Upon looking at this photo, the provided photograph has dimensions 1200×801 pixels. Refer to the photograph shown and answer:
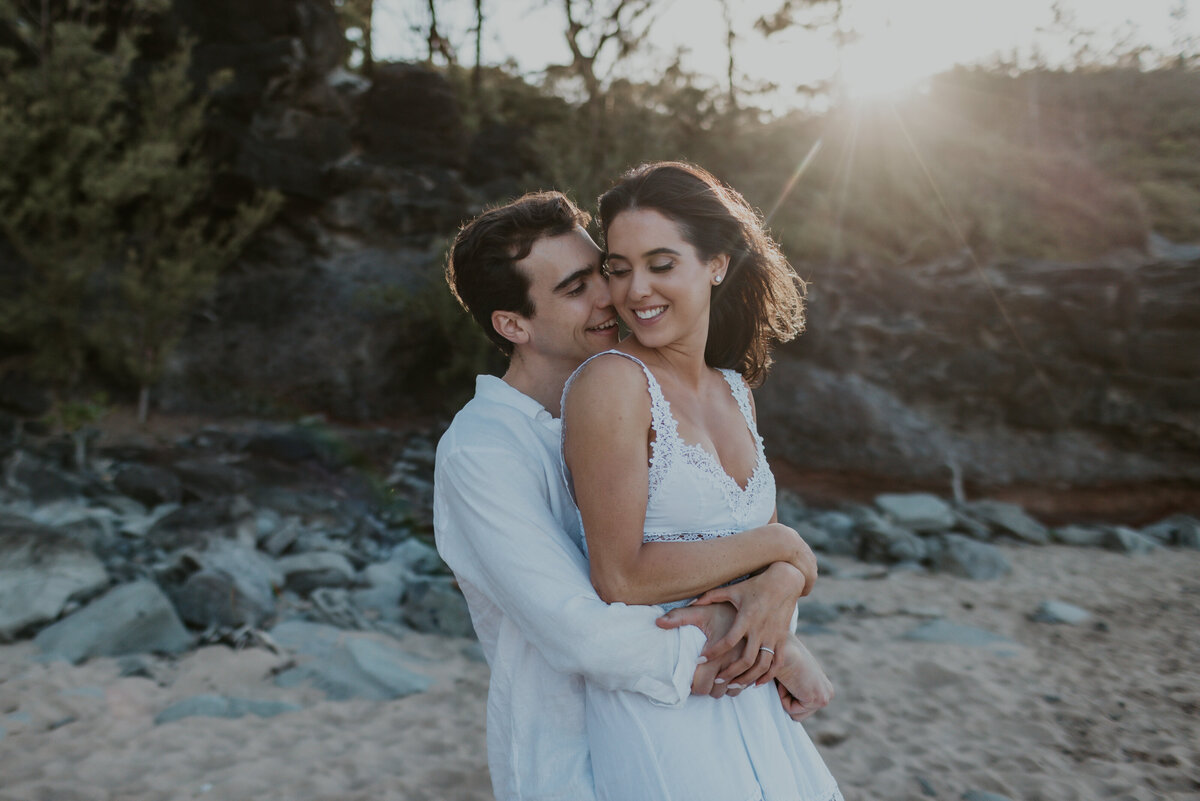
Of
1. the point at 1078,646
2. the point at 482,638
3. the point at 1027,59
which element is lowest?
the point at 1078,646

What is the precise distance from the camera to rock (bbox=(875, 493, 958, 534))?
941 cm

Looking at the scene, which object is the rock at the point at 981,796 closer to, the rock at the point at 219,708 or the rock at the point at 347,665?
the rock at the point at 347,665

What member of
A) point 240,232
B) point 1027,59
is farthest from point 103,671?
point 1027,59

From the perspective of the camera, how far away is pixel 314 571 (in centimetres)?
677

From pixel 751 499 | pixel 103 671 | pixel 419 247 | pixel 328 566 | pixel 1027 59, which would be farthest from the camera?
pixel 1027 59

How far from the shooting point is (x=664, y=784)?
1664 millimetres

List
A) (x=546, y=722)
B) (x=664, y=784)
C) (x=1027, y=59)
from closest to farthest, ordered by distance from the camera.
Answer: (x=664, y=784)
(x=546, y=722)
(x=1027, y=59)

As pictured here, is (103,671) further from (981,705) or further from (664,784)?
(981,705)

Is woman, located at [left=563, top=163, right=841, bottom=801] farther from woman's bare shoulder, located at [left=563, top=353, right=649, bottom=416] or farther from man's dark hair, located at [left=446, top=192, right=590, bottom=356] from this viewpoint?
man's dark hair, located at [left=446, top=192, right=590, bottom=356]

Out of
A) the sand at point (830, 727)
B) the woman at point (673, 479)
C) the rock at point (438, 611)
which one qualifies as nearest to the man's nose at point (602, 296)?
the woman at point (673, 479)

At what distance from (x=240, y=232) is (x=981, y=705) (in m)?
11.9

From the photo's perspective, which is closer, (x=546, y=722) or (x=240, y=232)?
(x=546, y=722)

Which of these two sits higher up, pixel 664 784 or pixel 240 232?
pixel 240 232

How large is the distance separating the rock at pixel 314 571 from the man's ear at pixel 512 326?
16.1 feet
